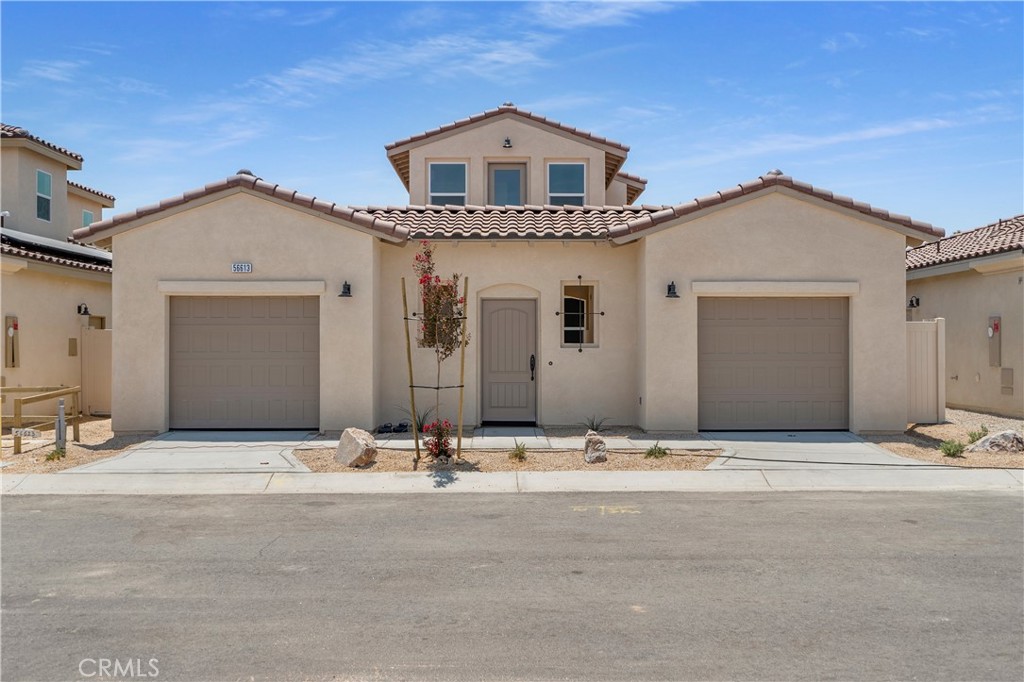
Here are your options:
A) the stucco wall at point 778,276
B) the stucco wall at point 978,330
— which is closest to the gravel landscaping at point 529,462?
the stucco wall at point 778,276

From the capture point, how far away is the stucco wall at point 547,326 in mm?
14211

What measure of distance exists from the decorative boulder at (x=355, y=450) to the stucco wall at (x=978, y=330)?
43.5 feet

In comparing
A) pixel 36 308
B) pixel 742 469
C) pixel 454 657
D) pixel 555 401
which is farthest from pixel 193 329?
pixel 454 657

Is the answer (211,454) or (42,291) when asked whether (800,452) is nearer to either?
(211,454)

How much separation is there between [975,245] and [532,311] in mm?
11131

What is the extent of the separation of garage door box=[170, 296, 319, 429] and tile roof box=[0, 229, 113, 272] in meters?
4.47

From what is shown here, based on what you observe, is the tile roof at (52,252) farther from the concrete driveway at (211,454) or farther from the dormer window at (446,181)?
the dormer window at (446,181)

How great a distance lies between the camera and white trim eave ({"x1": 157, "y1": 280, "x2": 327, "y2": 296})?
1311cm

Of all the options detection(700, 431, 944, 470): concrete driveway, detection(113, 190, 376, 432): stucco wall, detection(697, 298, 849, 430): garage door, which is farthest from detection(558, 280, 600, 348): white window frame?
detection(113, 190, 376, 432): stucco wall

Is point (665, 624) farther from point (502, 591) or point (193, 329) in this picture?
point (193, 329)

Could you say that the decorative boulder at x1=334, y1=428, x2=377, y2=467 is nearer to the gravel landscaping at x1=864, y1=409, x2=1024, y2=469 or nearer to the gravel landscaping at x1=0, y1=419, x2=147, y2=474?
the gravel landscaping at x1=0, y1=419, x2=147, y2=474

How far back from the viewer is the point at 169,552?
7.12m

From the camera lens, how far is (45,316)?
1614 cm

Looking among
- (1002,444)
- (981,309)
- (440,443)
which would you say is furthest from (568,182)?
(1002,444)
